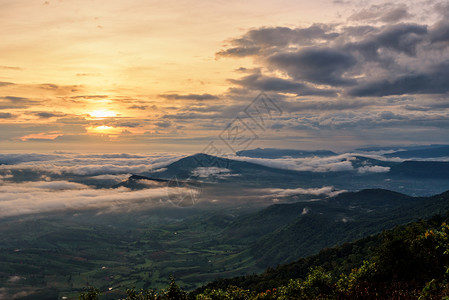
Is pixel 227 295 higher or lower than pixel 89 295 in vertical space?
lower

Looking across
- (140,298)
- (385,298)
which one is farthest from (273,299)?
Result: (385,298)

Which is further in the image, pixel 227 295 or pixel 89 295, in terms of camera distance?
pixel 227 295

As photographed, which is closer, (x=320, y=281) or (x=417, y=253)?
(x=417, y=253)

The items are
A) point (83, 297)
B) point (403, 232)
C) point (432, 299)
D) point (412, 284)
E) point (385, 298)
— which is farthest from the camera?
point (403, 232)

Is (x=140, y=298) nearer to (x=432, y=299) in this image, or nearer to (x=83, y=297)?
(x=83, y=297)

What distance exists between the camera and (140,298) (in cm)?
6762

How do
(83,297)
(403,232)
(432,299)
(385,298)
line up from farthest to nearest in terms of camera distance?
(403,232)
(83,297)
(385,298)
(432,299)

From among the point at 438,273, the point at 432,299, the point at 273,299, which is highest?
the point at 432,299

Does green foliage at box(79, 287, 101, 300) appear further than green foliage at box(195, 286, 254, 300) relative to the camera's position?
No

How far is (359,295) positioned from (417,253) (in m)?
27.3

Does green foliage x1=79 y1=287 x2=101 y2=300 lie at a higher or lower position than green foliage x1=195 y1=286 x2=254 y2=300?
higher

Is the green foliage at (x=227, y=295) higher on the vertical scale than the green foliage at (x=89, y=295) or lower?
lower

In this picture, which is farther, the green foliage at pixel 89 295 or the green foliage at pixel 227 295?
the green foliage at pixel 227 295

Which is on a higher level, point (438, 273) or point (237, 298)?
point (438, 273)
